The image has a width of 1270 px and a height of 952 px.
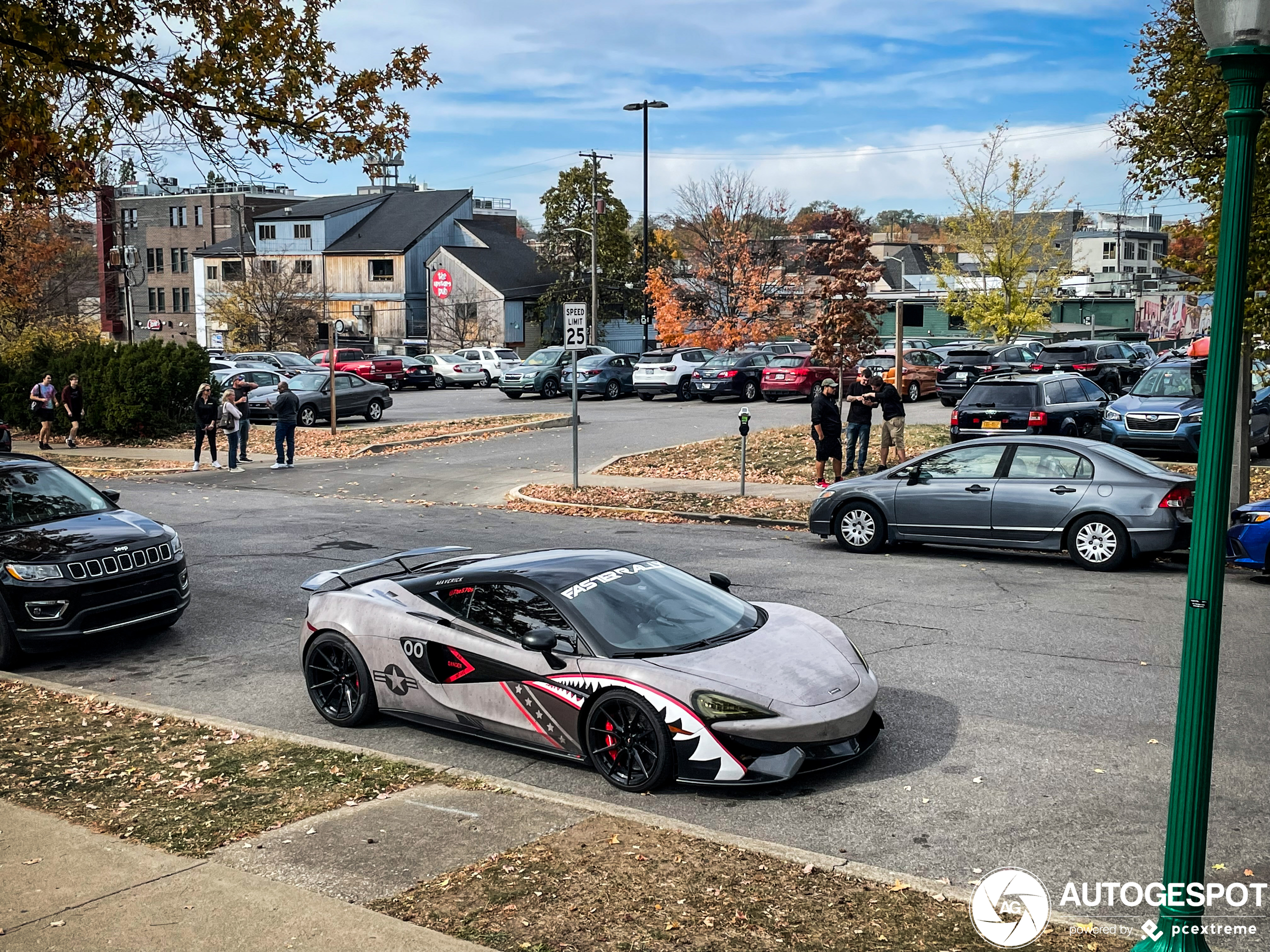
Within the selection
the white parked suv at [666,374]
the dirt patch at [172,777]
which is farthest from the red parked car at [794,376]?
the dirt patch at [172,777]

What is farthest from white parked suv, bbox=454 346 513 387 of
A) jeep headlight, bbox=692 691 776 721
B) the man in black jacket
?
jeep headlight, bbox=692 691 776 721

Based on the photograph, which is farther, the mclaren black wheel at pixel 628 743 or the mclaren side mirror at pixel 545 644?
the mclaren side mirror at pixel 545 644

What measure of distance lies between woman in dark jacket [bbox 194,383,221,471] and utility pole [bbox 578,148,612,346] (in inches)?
1079

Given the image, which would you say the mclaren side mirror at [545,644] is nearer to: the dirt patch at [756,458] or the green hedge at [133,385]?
the dirt patch at [756,458]

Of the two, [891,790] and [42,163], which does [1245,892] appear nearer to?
[891,790]

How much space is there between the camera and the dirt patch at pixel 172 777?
6.71 meters

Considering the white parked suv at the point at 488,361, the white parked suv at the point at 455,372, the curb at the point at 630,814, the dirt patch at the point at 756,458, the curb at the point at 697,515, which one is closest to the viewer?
the curb at the point at 630,814

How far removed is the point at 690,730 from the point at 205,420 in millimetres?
22208

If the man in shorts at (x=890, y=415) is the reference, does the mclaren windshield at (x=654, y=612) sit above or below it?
below

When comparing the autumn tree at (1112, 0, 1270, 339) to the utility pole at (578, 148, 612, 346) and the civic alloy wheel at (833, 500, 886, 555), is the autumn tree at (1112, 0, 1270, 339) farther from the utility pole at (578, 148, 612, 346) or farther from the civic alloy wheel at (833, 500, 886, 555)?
the utility pole at (578, 148, 612, 346)

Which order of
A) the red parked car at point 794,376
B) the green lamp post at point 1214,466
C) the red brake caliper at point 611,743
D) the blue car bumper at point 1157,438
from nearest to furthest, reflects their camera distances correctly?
the green lamp post at point 1214,466 → the red brake caliper at point 611,743 → the blue car bumper at point 1157,438 → the red parked car at point 794,376

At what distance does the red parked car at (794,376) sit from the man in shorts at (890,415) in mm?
16059

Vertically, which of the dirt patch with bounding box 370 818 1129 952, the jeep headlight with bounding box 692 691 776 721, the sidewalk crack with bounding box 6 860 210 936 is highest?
the jeep headlight with bounding box 692 691 776 721

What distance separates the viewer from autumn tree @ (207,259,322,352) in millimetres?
62719
